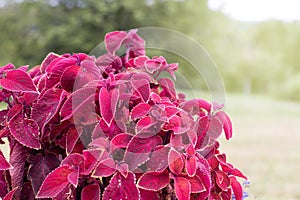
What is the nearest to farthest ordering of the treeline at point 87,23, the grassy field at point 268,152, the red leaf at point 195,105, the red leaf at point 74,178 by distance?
the red leaf at point 74,178 → the red leaf at point 195,105 → the grassy field at point 268,152 → the treeline at point 87,23

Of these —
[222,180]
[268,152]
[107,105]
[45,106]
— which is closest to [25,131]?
[45,106]

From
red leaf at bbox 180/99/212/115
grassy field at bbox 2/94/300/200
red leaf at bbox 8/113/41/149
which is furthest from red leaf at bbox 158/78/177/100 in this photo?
grassy field at bbox 2/94/300/200

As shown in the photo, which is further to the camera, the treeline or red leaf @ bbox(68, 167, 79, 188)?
the treeline

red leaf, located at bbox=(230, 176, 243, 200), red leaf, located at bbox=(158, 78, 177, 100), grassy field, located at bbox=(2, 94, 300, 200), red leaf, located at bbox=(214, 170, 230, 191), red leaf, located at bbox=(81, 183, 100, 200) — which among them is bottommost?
grassy field, located at bbox=(2, 94, 300, 200)

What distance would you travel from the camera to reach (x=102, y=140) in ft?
2.63

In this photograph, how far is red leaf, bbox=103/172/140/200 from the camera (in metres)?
0.76

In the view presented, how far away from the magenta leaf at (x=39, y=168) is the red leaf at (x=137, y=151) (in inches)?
6.3

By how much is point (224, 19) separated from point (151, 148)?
15.7m

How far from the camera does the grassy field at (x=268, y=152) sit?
10.5 feet

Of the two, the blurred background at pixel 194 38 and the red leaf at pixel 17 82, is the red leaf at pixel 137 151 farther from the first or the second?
the blurred background at pixel 194 38

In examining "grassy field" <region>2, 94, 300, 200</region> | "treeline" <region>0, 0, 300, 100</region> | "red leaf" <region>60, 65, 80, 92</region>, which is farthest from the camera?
"treeline" <region>0, 0, 300, 100</region>

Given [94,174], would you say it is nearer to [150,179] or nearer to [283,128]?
[150,179]

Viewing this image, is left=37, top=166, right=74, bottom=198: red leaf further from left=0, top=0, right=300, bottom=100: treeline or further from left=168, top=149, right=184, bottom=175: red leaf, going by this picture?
left=0, top=0, right=300, bottom=100: treeline

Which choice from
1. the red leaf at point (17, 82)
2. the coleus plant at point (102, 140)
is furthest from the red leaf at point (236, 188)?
the red leaf at point (17, 82)
